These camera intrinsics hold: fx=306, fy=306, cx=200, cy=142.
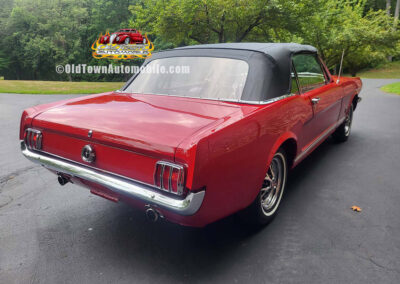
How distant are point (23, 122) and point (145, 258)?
1.57 meters

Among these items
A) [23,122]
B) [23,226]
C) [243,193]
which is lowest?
[23,226]

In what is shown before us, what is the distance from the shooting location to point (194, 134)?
187 cm

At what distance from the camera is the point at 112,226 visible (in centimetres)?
277

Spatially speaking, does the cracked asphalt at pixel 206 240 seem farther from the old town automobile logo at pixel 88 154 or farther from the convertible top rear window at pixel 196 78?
the convertible top rear window at pixel 196 78

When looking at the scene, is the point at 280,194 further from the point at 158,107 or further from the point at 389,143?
the point at 389,143

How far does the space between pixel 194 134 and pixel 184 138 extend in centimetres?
7

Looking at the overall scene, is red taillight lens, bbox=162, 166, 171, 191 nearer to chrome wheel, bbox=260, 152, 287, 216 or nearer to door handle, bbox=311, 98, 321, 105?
chrome wheel, bbox=260, 152, 287, 216

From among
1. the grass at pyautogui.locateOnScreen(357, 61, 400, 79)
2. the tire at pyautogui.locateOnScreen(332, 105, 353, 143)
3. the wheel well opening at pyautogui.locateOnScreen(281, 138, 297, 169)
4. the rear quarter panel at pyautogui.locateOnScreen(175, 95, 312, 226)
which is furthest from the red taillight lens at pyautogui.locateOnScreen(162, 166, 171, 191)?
the grass at pyautogui.locateOnScreen(357, 61, 400, 79)

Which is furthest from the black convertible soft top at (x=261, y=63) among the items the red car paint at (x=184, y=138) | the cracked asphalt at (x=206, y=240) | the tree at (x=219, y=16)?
the tree at (x=219, y=16)

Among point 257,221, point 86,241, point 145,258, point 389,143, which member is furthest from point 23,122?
point 389,143

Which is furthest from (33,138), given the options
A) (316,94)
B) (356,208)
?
(356,208)

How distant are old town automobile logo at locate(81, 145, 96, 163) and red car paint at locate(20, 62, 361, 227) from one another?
5cm

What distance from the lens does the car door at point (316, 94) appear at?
327cm

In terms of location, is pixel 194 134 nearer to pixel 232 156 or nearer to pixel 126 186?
pixel 232 156
